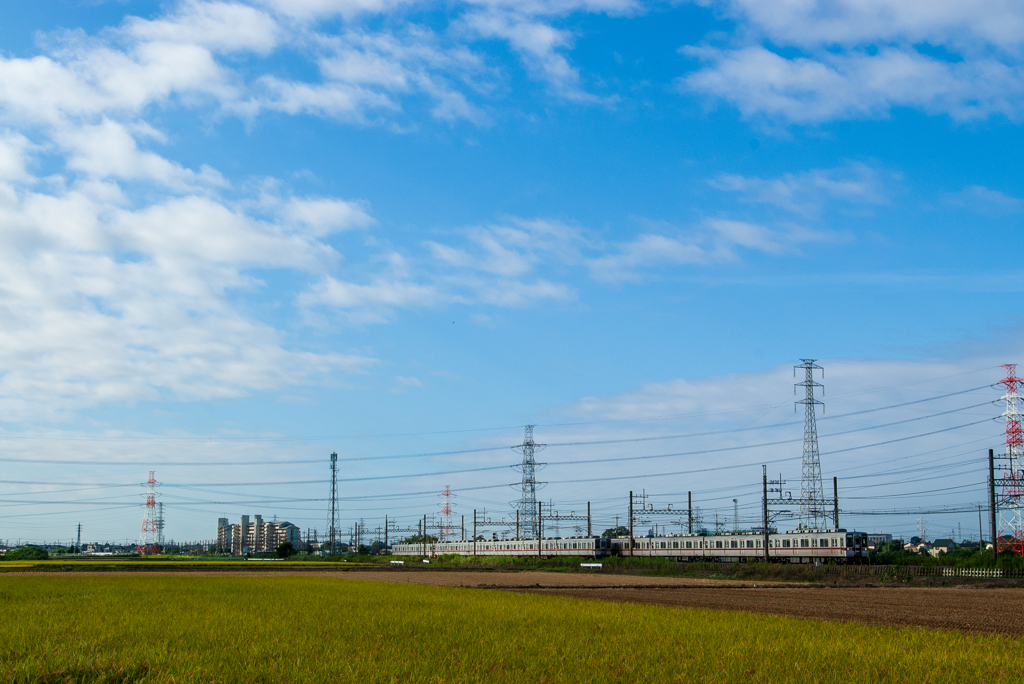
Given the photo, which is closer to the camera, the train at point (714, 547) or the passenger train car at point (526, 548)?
the train at point (714, 547)

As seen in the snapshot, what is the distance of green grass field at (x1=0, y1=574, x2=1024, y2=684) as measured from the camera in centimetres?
1033

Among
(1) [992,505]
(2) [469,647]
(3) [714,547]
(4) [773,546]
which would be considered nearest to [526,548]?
(3) [714,547]

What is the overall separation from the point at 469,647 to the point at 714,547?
2602 inches

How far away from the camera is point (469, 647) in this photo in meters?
13.2

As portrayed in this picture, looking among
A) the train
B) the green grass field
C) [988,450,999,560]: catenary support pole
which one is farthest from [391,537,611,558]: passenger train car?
the green grass field

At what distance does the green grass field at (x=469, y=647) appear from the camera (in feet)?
33.9

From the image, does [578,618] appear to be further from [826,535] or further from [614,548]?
[614,548]

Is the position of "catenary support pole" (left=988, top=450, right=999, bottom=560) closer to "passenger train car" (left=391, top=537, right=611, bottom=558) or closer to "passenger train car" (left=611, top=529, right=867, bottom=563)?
"passenger train car" (left=611, top=529, right=867, bottom=563)

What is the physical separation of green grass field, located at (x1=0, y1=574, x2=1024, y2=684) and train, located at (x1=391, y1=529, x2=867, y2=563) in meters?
48.0

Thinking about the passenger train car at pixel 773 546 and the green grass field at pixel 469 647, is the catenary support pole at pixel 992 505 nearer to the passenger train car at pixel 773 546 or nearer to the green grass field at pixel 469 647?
the passenger train car at pixel 773 546

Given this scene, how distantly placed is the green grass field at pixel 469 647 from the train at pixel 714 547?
158 feet

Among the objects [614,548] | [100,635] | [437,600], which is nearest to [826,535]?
[614,548]

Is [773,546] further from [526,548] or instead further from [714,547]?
[526,548]

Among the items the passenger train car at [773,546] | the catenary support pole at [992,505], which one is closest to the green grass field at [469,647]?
the catenary support pole at [992,505]
